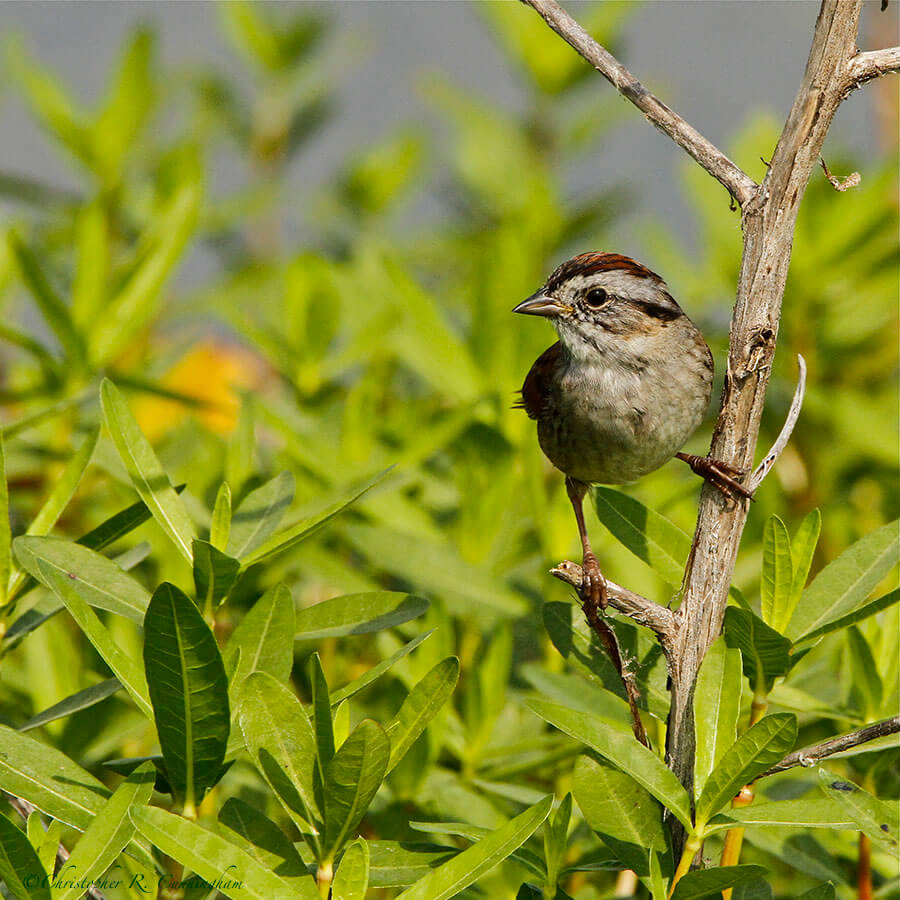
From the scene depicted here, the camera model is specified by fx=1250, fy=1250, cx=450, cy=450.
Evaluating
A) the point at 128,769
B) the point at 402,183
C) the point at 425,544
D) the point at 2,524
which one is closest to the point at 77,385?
the point at 425,544

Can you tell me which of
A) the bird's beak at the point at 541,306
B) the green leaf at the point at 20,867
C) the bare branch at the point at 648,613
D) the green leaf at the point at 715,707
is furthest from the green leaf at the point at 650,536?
the bird's beak at the point at 541,306

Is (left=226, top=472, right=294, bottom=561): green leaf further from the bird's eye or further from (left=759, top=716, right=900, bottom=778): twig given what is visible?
the bird's eye

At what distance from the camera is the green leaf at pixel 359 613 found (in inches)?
73.9

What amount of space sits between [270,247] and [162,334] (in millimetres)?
1124

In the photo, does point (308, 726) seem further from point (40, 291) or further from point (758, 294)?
point (40, 291)

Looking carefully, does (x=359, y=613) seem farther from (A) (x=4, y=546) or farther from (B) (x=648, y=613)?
(A) (x=4, y=546)

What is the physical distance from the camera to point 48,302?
120 inches

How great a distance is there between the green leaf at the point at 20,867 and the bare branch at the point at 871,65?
4.72 feet

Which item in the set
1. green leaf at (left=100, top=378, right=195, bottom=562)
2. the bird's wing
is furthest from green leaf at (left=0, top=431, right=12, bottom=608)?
the bird's wing

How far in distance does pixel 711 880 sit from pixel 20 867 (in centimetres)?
86

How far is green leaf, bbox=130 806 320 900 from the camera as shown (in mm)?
1490

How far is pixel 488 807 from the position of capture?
2.18 metres

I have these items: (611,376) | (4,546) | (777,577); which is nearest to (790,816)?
(777,577)

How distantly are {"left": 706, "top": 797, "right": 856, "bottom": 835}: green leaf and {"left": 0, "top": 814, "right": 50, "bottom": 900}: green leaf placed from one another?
33.4 inches
